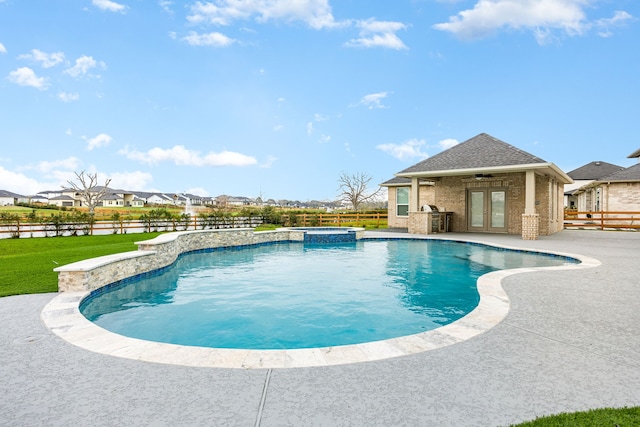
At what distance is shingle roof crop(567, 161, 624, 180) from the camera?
3288 cm

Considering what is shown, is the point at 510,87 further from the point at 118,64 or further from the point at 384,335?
the point at 118,64

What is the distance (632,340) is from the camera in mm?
3496

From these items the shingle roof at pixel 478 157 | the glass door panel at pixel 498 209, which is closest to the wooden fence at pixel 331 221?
the shingle roof at pixel 478 157

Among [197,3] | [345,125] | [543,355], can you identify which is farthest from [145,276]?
[345,125]

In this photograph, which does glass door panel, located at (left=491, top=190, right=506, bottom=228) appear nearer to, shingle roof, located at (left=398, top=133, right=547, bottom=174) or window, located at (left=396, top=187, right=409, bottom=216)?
shingle roof, located at (left=398, top=133, right=547, bottom=174)

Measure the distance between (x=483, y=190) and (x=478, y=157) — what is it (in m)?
2.03

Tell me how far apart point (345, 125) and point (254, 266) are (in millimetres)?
20093

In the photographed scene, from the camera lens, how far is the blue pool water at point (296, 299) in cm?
461

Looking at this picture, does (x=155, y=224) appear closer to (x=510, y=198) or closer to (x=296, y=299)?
(x=296, y=299)

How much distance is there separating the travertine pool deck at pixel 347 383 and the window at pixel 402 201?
16.4 m

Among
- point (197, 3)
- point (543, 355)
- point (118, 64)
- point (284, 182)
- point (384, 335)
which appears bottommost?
point (384, 335)

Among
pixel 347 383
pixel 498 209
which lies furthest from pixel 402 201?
pixel 347 383

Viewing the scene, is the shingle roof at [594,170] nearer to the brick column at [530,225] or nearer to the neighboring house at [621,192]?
the neighboring house at [621,192]

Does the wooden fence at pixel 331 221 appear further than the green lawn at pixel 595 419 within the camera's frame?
Yes
